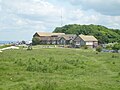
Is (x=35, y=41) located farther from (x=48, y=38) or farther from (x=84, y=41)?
(x=84, y=41)

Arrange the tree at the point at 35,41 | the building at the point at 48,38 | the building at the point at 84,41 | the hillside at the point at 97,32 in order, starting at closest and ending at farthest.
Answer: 1. the building at the point at 84,41
2. the tree at the point at 35,41
3. the building at the point at 48,38
4. the hillside at the point at 97,32

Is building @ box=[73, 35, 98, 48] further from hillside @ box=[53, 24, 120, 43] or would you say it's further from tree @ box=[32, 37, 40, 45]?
hillside @ box=[53, 24, 120, 43]

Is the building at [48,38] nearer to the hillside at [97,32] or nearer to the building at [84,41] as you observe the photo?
the hillside at [97,32]

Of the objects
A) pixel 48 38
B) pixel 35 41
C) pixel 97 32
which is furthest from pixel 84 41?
pixel 97 32

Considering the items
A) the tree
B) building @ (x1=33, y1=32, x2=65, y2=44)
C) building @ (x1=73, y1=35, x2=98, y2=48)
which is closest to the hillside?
building @ (x1=33, y1=32, x2=65, y2=44)

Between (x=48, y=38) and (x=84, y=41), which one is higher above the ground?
(x=48, y=38)

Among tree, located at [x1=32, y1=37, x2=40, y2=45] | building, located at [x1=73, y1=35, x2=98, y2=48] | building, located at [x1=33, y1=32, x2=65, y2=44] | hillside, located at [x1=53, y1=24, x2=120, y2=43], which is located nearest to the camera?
building, located at [x1=73, y1=35, x2=98, y2=48]

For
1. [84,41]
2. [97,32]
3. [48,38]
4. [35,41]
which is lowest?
[84,41]

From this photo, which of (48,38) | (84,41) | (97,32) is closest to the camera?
(84,41)

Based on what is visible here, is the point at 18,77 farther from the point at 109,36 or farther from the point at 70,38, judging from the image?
the point at 109,36

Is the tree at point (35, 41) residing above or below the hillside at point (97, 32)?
below

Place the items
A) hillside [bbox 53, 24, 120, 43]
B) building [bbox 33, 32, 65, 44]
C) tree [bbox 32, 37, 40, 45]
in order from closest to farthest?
tree [bbox 32, 37, 40, 45] → building [bbox 33, 32, 65, 44] → hillside [bbox 53, 24, 120, 43]

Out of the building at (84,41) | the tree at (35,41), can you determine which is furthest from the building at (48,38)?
the building at (84,41)

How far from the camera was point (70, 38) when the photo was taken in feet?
394
